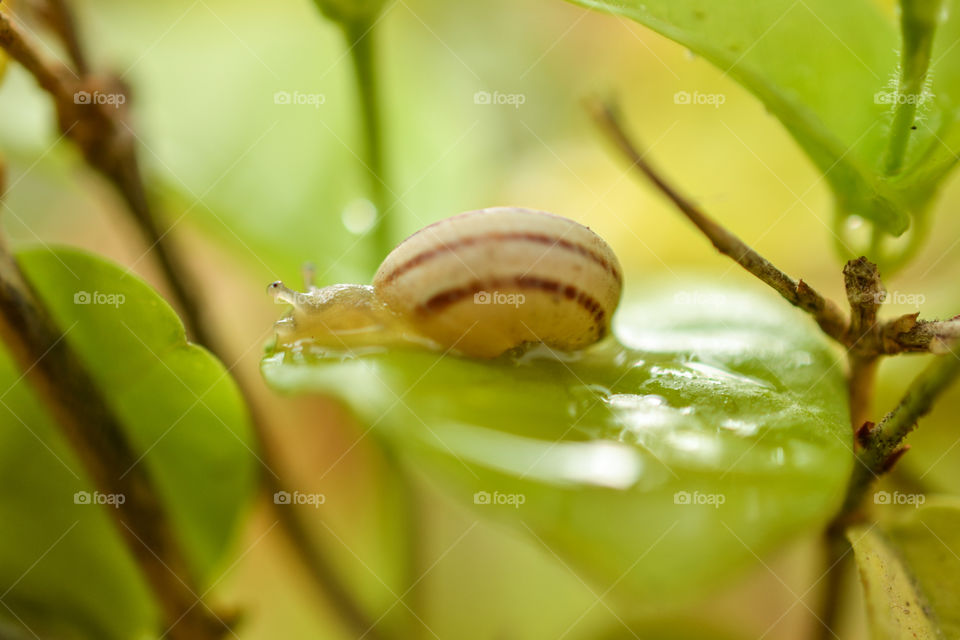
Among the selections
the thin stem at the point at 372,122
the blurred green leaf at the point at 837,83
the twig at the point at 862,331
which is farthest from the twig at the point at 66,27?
the twig at the point at 862,331

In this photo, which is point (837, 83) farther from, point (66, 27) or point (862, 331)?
point (66, 27)

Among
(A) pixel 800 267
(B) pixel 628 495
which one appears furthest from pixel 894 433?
(A) pixel 800 267

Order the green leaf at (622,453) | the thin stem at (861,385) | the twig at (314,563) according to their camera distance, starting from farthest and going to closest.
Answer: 1. the twig at (314,563)
2. the thin stem at (861,385)
3. the green leaf at (622,453)

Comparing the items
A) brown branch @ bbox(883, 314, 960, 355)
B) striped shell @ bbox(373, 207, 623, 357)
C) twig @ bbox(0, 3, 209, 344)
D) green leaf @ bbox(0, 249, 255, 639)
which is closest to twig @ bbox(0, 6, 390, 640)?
twig @ bbox(0, 3, 209, 344)

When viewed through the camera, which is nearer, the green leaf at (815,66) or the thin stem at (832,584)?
the green leaf at (815,66)

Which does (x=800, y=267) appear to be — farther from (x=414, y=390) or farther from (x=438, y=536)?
(x=414, y=390)

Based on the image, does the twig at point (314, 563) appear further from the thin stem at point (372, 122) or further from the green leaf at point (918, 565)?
the green leaf at point (918, 565)

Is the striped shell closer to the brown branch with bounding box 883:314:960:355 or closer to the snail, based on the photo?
the snail

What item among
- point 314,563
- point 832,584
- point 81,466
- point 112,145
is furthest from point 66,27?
point 832,584
